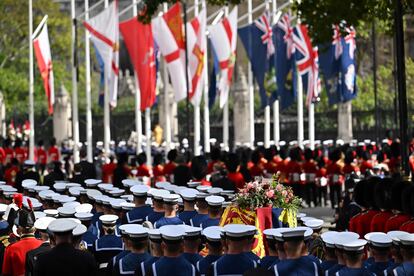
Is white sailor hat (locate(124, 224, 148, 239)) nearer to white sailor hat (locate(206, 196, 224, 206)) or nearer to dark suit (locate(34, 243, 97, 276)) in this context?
dark suit (locate(34, 243, 97, 276))

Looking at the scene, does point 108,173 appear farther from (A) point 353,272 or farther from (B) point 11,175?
(A) point 353,272

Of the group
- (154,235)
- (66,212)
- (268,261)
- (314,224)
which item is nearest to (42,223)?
(66,212)

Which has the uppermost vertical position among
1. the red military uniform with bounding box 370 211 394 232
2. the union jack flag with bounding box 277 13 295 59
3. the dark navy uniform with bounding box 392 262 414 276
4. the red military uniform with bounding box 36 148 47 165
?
the union jack flag with bounding box 277 13 295 59

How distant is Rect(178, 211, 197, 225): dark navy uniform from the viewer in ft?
58.0

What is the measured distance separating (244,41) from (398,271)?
3132cm

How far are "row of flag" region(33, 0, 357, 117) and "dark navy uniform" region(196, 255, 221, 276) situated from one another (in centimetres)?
2637

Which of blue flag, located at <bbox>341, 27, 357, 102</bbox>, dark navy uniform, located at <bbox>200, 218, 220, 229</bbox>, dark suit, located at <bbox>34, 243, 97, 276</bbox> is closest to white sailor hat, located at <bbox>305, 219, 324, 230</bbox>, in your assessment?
dark navy uniform, located at <bbox>200, 218, 220, 229</bbox>

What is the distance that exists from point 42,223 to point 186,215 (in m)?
2.88

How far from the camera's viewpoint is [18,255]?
48.6ft

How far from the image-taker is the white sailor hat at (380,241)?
521 inches

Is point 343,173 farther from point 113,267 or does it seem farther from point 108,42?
point 113,267

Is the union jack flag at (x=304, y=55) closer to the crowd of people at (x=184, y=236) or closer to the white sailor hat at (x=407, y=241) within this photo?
the crowd of people at (x=184, y=236)

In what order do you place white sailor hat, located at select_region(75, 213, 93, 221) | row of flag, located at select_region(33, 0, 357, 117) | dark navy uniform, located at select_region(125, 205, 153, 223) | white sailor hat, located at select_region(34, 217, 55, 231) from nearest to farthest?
white sailor hat, located at select_region(34, 217, 55, 231)
white sailor hat, located at select_region(75, 213, 93, 221)
dark navy uniform, located at select_region(125, 205, 153, 223)
row of flag, located at select_region(33, 0, 357, 117)

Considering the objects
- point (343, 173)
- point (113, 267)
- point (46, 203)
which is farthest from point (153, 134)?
point (113, 267)
